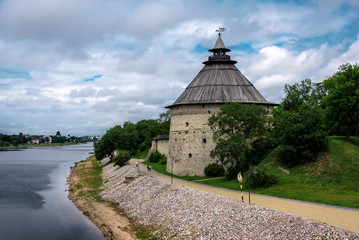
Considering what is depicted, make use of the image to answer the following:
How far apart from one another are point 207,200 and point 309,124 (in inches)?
537

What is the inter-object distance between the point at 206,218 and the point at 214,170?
1634 cm

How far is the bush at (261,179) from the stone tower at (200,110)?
1150 cm

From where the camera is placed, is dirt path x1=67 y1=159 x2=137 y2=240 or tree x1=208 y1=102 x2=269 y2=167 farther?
tree x1=208 y1=102 x2=269 y2=167

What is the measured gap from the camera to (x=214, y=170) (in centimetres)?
3900

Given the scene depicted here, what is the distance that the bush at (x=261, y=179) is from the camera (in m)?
28.8

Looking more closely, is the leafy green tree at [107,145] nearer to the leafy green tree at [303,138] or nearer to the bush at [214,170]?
the bush at [214,170]

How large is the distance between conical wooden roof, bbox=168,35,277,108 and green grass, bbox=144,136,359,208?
9.88 meters

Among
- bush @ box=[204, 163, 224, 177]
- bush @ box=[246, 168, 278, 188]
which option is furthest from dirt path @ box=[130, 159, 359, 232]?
bush @ box=[204, 163, 224, 177]

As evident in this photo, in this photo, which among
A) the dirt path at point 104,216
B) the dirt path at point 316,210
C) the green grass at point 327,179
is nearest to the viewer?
the dirt path at point 316,210

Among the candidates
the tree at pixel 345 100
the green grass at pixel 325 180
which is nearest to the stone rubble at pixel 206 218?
the green grass at pixel 325 180

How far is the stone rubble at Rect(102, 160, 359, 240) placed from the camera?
17203 millimetres

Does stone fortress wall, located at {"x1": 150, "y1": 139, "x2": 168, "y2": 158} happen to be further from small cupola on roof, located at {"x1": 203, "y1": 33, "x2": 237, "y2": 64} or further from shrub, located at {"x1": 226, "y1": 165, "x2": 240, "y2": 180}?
shrub, located at {"x1": 226, "y1": 165, "x2": 240, "y2": 180}

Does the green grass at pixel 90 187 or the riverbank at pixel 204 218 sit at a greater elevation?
the riverbank at pixel 204 218

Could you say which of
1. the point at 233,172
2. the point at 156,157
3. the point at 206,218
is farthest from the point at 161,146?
the point at 206,218
